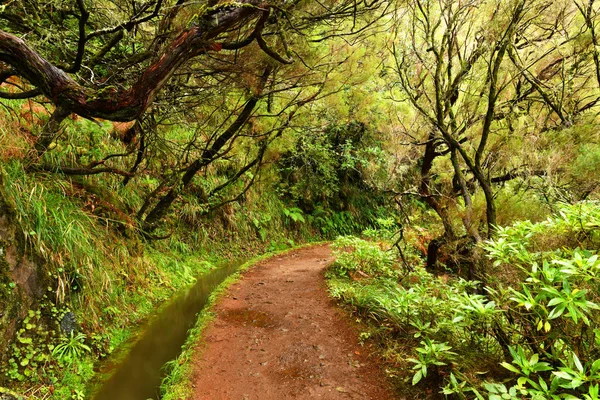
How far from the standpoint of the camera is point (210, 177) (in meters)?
9.53

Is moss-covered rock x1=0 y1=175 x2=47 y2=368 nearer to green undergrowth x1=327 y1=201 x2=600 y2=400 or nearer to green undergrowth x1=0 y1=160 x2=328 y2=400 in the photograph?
green undergrowth x1=0 y1=160 x2=328 y2=400

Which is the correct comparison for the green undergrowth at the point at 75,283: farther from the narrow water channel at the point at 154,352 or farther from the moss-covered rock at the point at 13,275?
the narrow water channel at the point at 154,352

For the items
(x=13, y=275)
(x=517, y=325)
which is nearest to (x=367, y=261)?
(x=517, y=325)

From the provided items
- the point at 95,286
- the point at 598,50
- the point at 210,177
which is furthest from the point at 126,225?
the point at 598,50

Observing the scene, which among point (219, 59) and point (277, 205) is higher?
point (219, 59)

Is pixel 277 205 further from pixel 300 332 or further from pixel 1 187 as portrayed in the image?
pixel 1 187

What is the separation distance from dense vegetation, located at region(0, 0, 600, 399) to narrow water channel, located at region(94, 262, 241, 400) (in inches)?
11.1

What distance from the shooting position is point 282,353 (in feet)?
13.7

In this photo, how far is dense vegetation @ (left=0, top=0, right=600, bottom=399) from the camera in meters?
2.52

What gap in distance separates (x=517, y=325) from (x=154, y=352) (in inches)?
166

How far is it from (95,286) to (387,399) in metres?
3.96

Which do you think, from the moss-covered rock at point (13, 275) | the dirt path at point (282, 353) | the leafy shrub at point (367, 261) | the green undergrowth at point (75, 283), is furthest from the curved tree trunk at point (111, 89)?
the leafy shrub at point (367, 261)

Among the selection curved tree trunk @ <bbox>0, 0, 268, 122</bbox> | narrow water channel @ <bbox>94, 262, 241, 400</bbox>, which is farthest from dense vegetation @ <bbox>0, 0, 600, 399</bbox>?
narrow water channel @ <bbox>94, 262, 241, 400</bbox>

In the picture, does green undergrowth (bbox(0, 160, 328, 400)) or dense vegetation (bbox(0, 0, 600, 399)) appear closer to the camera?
dense vegetation (bbox(0, 0, 600, 399))
